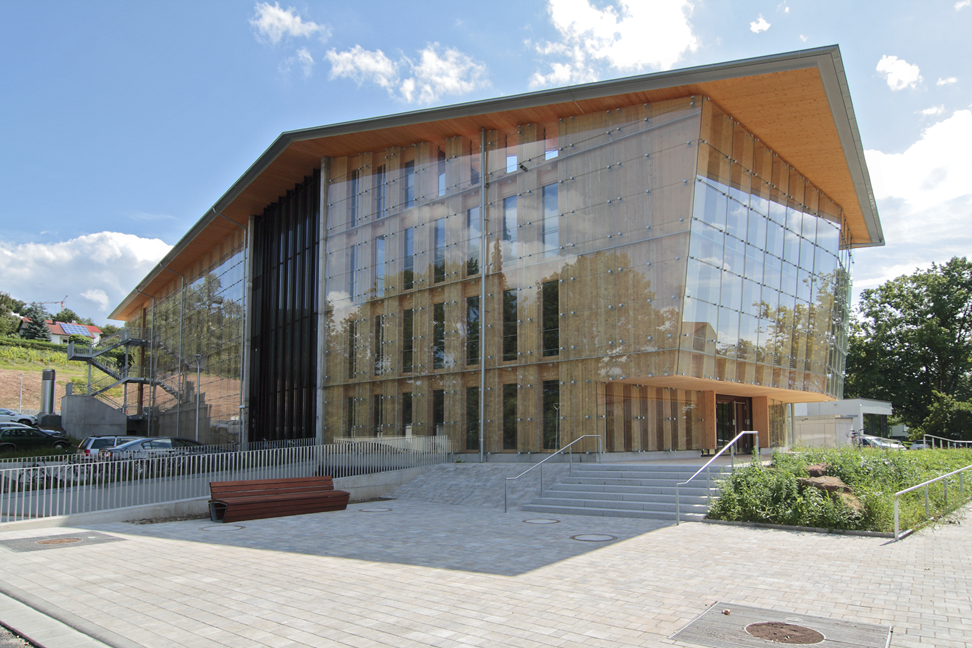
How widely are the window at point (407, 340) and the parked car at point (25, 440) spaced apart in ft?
62.1

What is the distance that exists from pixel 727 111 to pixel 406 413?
16.2m

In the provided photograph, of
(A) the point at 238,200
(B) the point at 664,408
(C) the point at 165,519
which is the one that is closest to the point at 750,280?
(B) the point at 664,408

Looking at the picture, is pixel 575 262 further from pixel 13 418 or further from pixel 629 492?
pixel 13 418

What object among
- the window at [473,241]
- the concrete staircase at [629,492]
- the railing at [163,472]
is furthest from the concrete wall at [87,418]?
the concrete staircase at [629,492]

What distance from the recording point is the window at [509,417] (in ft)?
76.4

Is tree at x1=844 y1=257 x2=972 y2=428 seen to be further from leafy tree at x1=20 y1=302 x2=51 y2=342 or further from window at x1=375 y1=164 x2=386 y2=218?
leafy tree at x1=20 y1=302 x2=51 y2=342

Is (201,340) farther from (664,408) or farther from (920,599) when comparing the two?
(920,599)

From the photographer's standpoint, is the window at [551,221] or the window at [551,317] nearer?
the window at [551,317]

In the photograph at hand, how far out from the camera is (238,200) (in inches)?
1443

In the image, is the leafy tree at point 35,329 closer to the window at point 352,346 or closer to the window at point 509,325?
the window at point 352,346

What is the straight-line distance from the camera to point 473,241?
2531 centimetres

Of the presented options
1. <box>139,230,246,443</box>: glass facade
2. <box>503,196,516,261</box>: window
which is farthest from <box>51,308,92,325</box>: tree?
<box>503,196,516,261</box>: window

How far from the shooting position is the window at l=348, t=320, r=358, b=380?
29673 millimetres

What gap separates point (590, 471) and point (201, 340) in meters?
35.4
